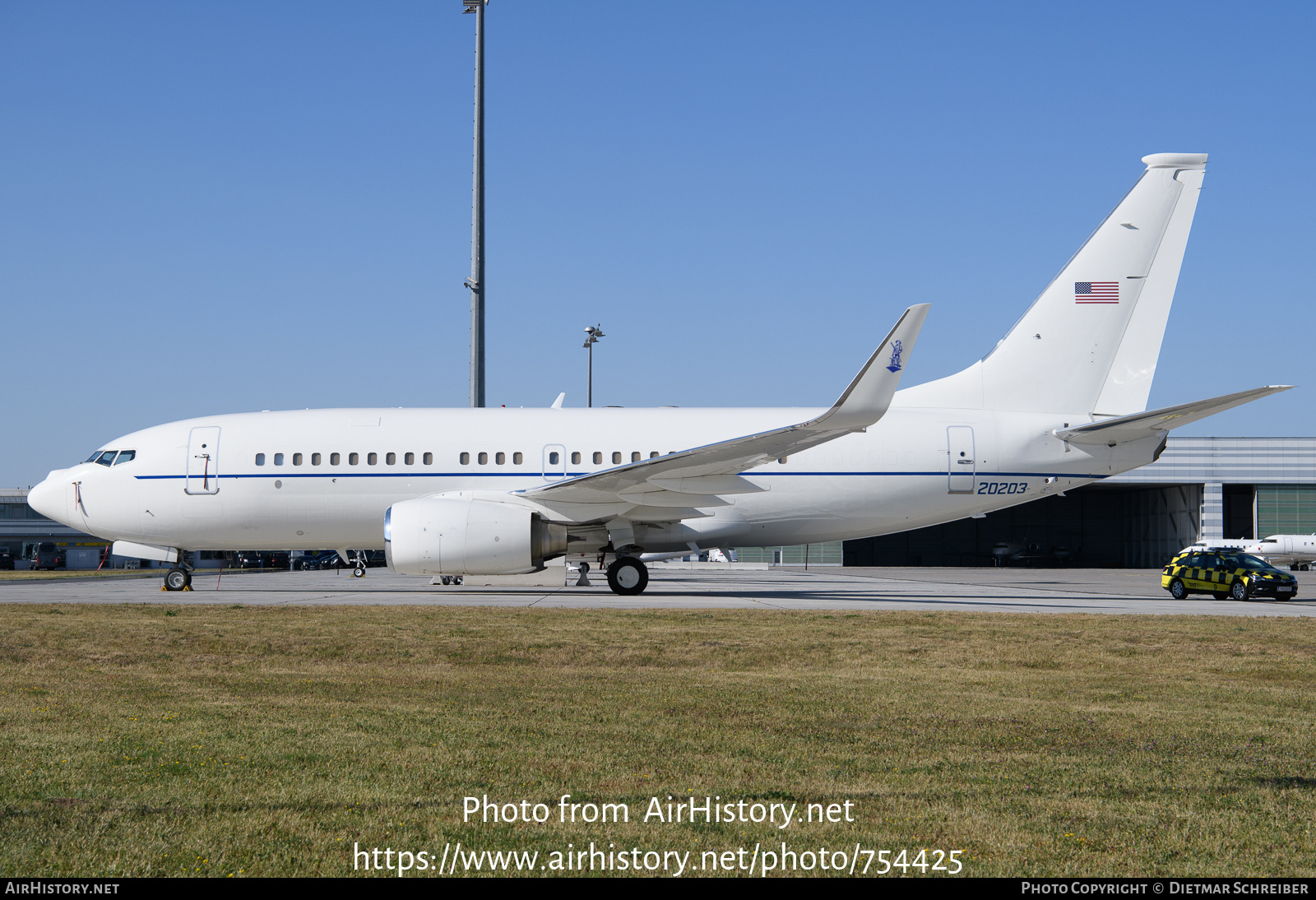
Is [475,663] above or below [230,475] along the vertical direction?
below

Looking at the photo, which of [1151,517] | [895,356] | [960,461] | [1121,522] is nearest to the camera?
[895,356]

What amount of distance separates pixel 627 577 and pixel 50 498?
12487mm

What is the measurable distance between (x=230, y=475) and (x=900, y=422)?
551 inches

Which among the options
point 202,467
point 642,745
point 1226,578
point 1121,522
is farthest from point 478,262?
point 1121,522

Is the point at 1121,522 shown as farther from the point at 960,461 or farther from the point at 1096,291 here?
the point at 960,461

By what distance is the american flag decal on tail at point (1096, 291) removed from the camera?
2130cm

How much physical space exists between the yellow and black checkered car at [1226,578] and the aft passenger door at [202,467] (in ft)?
74.3

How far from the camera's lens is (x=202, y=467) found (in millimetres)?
21453

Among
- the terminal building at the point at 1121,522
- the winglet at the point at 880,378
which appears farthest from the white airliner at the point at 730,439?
the terminal building at the point at 1121,522

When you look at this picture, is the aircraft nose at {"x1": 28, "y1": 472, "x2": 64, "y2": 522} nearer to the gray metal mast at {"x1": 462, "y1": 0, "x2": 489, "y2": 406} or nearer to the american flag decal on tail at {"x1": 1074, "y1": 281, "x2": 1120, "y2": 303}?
the gray metal mast at {"x1": 462, "y1": 0, "x2": 489, "y2": 406}

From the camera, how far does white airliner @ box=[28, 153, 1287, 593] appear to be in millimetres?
21047
